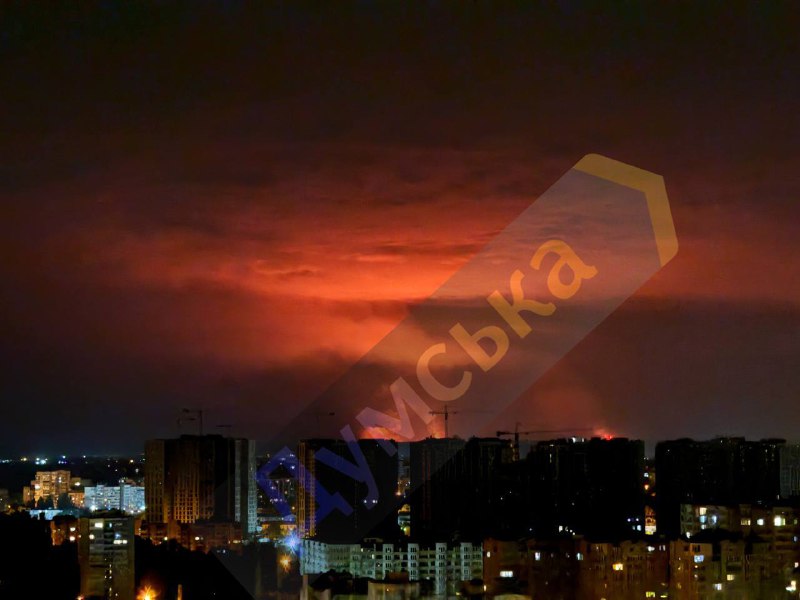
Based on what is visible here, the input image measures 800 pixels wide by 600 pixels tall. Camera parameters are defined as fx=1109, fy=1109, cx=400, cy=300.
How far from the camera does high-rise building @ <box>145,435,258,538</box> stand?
17.0 metres

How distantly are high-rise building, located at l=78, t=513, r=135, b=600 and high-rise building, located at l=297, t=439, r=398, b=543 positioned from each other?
116 inches

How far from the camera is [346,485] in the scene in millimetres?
14078

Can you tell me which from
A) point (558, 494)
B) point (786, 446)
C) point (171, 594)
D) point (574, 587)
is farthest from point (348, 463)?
point (574, 587)

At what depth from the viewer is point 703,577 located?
802cm

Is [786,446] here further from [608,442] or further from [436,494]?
[436,494]

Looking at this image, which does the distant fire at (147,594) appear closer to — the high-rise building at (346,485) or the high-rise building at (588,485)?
the high-rise building at (346,485)

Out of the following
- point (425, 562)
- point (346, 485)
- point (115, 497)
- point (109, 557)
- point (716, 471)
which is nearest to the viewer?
point (425, 562)

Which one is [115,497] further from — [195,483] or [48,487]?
[195,483]

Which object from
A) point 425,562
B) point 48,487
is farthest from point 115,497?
point 425,562

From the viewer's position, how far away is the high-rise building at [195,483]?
17.0m

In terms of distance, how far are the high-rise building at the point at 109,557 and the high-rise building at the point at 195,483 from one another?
6537 millimetres

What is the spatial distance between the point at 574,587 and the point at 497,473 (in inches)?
203

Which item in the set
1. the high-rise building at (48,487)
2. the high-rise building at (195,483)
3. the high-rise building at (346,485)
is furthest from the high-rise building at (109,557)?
the high-rise building at (48,487)

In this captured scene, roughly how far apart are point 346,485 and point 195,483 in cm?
394
